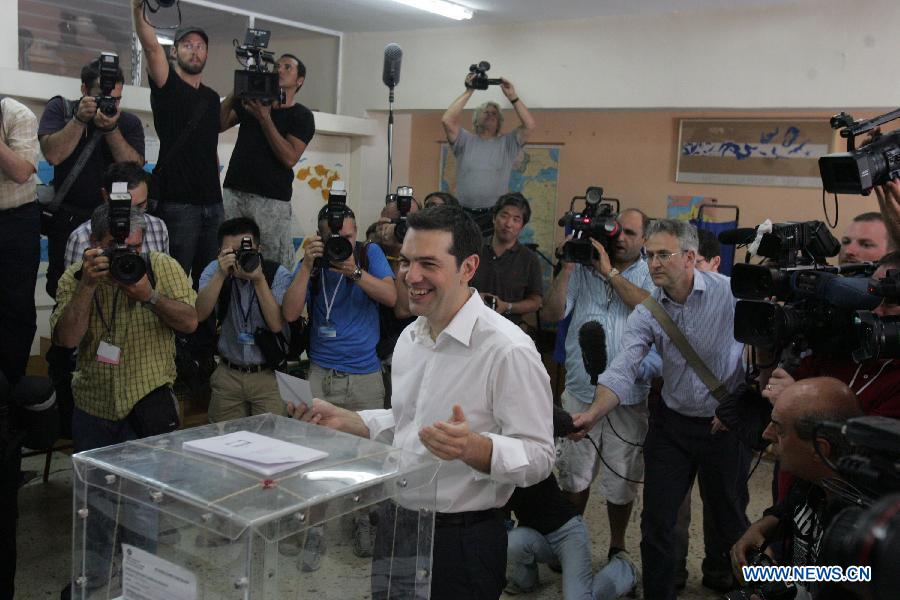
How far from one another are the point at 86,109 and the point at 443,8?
9.45ft

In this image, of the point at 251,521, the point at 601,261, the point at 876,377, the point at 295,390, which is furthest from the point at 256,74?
the point at 251,521

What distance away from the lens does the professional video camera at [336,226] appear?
12.6 feet

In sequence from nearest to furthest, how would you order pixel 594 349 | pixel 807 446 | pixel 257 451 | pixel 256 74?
pixel 257 451 → pixel 807 446 → pixel 594 349 → pixel 256 74

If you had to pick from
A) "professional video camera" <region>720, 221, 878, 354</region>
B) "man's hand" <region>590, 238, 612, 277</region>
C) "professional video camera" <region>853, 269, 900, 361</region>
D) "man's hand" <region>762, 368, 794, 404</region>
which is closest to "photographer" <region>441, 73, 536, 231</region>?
"man's hand" <region>590, 238, 612, 277</region>

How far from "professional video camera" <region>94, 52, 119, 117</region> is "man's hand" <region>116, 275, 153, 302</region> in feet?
4.63

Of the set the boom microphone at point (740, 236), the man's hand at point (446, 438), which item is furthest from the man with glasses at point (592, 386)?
the man's hand at point (446, 438)

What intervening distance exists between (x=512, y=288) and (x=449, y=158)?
14.0ft

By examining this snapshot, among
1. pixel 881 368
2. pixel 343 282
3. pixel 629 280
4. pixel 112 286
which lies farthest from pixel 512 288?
pixel 881 368

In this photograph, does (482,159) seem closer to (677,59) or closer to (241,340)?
(677,59)

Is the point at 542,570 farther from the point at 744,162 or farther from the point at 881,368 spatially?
the point at 744,162

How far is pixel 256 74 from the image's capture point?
477 cm

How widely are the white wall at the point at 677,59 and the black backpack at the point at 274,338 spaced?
326 centimetres

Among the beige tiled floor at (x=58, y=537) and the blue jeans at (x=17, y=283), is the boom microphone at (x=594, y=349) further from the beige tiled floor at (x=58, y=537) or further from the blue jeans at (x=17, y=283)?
the blue jeans at (x=17, y=283)

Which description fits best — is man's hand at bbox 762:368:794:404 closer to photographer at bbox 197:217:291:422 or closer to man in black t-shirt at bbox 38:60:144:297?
photographer at bbox 197:217:291:422
